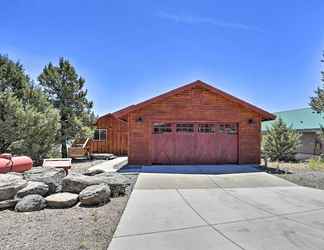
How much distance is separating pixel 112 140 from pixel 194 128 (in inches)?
475

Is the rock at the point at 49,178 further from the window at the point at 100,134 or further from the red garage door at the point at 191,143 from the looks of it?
the window at the point at 100,134

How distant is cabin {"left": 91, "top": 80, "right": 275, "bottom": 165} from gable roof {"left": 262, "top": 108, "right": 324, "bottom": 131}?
334 inches

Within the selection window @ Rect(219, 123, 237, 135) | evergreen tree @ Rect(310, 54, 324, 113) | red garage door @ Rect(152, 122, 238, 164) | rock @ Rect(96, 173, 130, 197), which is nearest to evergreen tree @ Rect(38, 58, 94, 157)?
red garage door @ Rect(152, 122, 238, 164)

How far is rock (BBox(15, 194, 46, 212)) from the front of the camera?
23.9ft

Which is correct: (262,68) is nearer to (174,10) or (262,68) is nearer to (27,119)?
(174,10)

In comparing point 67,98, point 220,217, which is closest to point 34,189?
point 220,217

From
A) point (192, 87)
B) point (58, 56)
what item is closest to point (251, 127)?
point (192, 87)

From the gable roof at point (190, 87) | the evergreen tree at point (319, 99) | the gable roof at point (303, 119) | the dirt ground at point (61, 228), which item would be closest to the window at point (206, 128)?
the gable roof at point (190, 87)

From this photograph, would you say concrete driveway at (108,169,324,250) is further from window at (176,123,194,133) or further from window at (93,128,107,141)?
window at (93,128,107,141)

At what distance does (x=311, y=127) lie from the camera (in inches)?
1005

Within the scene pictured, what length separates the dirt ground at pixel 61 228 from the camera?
4.88 meters

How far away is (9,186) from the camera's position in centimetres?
804

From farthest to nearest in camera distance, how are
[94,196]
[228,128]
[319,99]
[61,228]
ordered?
[319,99] < [228,128] < [94,196] < [61,228]

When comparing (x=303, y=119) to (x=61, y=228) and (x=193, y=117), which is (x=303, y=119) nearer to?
(x=193, y=117)
